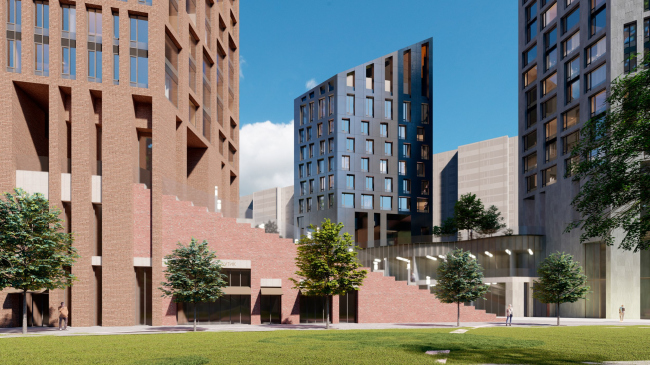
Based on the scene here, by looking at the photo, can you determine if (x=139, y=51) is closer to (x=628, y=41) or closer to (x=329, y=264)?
(x=329, y=264)

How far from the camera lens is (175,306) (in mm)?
36812

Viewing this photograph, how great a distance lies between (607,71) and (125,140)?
44452mm

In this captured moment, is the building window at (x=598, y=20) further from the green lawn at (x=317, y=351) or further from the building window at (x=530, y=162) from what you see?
the green lawn at (x=317, y=351)

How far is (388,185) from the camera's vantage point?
277 feet

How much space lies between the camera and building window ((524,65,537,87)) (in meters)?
68.8

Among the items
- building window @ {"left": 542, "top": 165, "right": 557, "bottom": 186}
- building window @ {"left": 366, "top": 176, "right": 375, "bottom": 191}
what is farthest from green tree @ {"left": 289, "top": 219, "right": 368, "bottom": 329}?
building window @ {"left": 366, "top": 176, "right": 375, "bottom": 191}

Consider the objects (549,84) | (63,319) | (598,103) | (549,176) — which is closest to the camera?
(63,319)

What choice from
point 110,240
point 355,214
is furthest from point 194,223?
point 355,214

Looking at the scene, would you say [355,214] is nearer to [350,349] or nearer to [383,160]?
[383,160]

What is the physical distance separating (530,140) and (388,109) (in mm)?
23192

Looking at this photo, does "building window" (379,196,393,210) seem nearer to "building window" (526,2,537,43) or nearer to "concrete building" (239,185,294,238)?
"building window" (526,2,537,43)

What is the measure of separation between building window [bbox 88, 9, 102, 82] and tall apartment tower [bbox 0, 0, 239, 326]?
68mm

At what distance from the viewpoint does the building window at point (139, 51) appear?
3753 cm

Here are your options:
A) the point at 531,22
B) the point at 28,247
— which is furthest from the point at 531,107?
the point at 28,247
